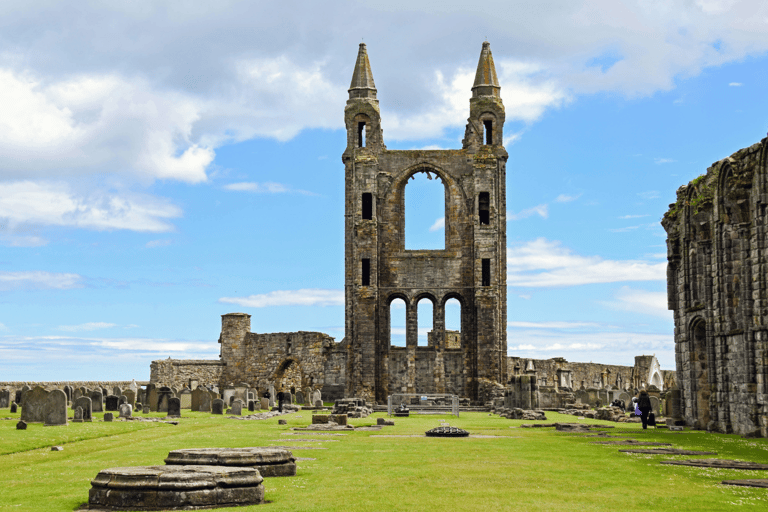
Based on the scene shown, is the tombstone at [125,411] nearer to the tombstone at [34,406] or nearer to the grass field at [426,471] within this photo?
the tombstone at [34,406]

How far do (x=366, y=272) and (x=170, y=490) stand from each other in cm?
3441

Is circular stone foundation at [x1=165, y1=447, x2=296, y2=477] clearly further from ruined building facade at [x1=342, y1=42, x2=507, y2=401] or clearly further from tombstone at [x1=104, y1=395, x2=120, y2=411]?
ruined building facade at [x1=342, y1=42, x2=507, y2=401]

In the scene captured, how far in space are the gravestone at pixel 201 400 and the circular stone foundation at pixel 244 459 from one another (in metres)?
20.6

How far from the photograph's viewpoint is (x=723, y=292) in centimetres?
2050

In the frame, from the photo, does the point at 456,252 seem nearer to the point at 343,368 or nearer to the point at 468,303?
the point at 468,303

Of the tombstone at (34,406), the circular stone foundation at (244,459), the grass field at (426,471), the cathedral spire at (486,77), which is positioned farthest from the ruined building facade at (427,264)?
the circular stone foundation at (244,459)

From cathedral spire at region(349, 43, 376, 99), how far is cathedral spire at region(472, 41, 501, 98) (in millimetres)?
5123

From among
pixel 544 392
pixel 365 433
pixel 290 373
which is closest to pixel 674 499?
pixel 365 433

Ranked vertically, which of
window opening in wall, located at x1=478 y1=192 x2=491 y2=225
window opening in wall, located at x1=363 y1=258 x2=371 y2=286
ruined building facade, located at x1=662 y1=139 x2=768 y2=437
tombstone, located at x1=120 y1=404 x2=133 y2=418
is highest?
window opening in wall, located at x1=478 y1=192 x2=491 y2=225

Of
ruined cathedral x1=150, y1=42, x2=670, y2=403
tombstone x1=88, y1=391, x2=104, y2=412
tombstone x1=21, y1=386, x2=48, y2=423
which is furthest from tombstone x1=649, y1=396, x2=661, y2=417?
tombstone x1=21, y1=386, x2=48, y2=423

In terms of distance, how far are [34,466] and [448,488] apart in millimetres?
5987

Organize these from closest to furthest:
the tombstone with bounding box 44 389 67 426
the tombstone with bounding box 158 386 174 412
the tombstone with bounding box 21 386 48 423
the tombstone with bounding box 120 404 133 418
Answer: the tombstone with bounding box 44 389 67 426, the tombstone with bounding box 21 386 48 423, the tombstone with bounding box 120 404 133 418, the tombstone with bounding box 158 386 174 412

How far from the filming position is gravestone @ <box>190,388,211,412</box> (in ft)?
98.3

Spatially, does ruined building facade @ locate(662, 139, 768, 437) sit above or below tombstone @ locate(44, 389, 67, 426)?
above
